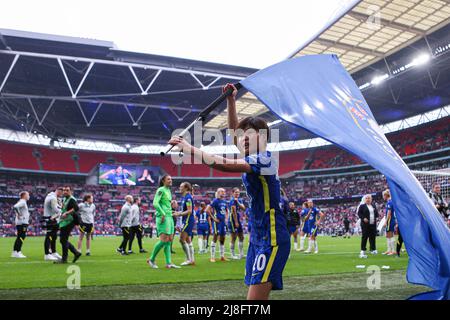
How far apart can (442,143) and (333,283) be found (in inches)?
1527

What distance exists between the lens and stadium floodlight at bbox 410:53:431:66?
26364mm

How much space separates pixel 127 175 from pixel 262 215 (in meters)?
49.6

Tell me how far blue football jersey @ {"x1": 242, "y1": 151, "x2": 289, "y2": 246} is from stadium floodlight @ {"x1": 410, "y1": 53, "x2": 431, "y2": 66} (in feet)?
87.1

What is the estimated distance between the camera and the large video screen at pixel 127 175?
50219 millimetres

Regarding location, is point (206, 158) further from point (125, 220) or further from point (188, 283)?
point (125, 220)

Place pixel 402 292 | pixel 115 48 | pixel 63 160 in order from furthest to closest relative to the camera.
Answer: pixel 63 160 → pixel 115 48 → pixel 402 292

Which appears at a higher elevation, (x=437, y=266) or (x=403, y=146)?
(x=403, y=146)

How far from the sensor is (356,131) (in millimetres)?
3398

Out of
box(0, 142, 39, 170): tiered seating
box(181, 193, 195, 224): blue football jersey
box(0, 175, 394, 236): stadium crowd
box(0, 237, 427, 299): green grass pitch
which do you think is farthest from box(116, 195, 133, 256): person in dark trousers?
box(0, 142, 39, 170): tiered seating

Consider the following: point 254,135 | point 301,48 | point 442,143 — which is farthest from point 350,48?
point 254,135

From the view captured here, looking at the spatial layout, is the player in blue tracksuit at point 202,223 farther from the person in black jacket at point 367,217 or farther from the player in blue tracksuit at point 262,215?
the player in blue tracksuit at point 262,215

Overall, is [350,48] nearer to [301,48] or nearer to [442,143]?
[301,48]

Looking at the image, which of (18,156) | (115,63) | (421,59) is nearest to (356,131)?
(421,59)

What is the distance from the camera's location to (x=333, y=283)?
739 centimetres
